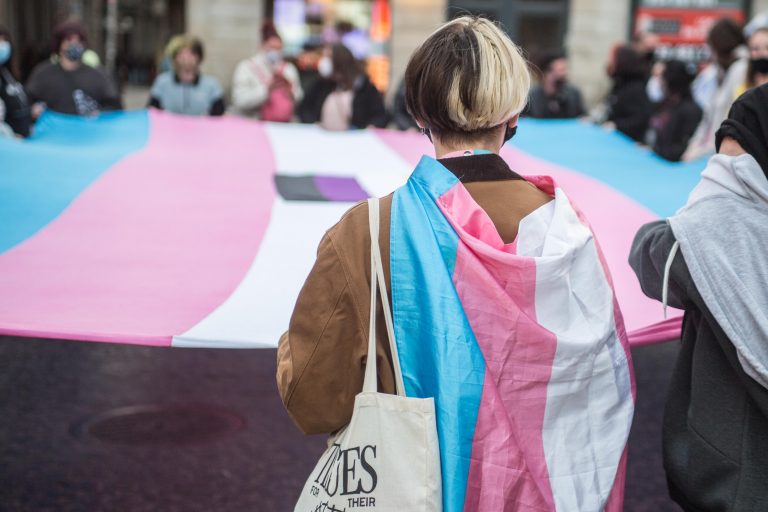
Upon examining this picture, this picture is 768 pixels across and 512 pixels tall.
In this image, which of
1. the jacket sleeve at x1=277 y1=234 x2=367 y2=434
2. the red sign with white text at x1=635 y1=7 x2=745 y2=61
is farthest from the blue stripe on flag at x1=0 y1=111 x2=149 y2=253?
the red sign with white text at x1=635 y1=7 x2=745 y2=61

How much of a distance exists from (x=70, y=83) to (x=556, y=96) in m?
3.90

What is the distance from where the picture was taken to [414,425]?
1.89m

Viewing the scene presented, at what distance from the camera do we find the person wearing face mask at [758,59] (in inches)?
179

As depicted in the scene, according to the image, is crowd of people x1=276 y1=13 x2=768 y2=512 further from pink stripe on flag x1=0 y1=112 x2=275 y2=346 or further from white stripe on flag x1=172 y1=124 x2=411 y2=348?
pink stripe on flag x1=0 y1=112 x2=275 y2=346

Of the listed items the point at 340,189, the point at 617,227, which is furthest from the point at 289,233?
the point at 617,227

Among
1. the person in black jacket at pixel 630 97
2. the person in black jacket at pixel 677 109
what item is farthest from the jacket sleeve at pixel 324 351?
the person in black jacket at pixel 630 97

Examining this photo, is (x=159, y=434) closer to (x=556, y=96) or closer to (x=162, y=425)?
(x=162, y=425)

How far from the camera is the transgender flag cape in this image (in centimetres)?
193

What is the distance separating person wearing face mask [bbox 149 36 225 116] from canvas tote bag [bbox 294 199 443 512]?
556cm

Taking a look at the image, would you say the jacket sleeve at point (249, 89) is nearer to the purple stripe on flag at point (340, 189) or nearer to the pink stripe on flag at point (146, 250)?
the pink stripe on flag at point (146, 250)

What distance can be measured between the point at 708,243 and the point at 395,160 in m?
3.34

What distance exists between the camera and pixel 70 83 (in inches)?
262

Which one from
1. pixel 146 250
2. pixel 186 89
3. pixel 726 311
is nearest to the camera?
pixel 726 311

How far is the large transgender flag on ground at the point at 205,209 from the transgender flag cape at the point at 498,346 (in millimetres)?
864
